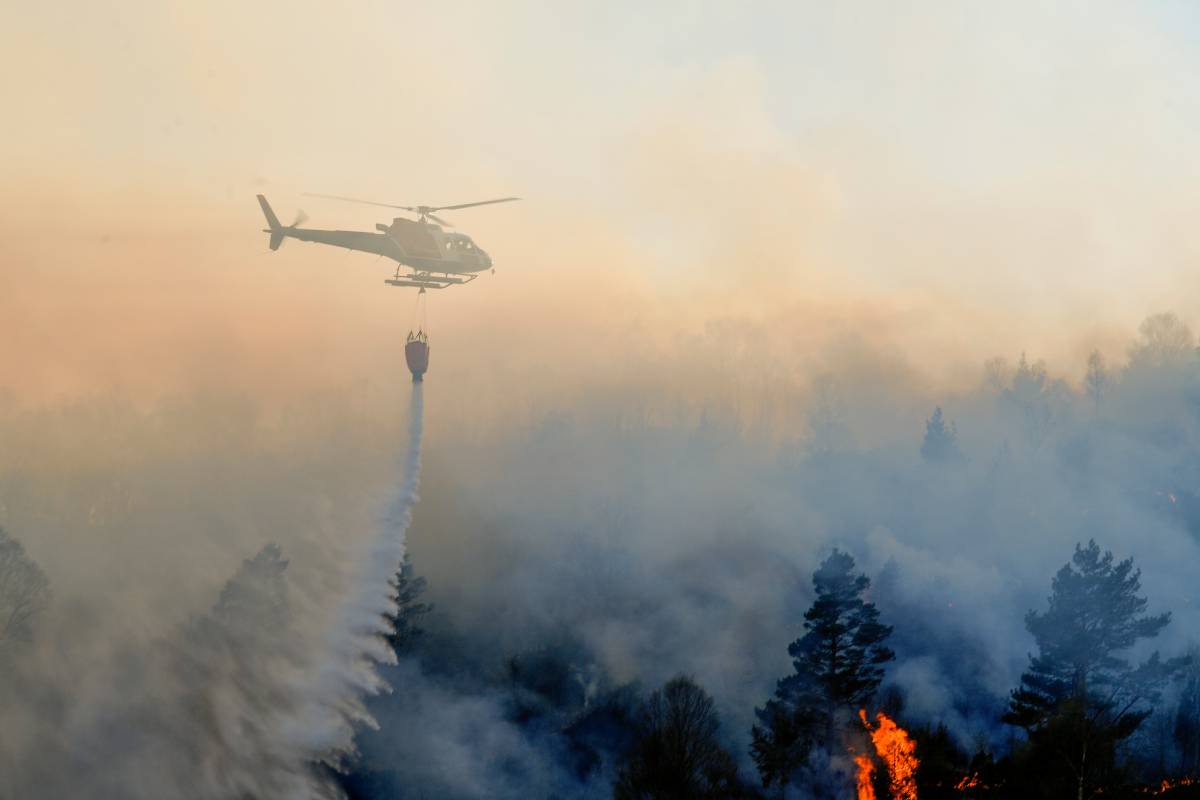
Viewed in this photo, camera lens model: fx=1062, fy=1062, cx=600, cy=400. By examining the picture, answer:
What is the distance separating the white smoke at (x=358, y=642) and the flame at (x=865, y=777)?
3220cm

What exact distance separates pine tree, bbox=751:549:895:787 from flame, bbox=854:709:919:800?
8.55 feet

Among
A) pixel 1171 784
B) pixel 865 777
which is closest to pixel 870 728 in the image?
pixel 865 777

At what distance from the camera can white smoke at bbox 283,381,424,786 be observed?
63312 mm

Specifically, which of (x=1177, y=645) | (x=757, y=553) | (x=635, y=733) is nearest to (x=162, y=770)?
(x=635, y=733)

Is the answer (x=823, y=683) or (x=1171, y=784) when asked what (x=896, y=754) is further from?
(x=1171, y=784)

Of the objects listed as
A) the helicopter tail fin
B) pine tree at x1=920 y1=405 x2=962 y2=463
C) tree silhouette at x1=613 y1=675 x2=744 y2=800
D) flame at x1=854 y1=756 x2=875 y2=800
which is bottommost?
tree silhouette at x1=613 y1=675 x2=744 y2=800

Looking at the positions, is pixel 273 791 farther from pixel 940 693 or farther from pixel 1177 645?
pixel 1177 645

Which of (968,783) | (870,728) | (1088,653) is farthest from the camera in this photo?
(870,728)

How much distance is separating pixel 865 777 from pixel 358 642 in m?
35.0

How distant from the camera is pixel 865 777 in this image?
2817 inches

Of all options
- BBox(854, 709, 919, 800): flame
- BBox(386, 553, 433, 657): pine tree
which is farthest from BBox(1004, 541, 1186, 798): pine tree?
BBox(386, 553, 433, 657): pine tree

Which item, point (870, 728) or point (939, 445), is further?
point (939, 445)

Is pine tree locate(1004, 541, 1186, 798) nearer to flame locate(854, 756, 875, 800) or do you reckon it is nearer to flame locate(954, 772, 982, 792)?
flame locate(954, 772, 982, 792)

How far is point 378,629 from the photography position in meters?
69.6
